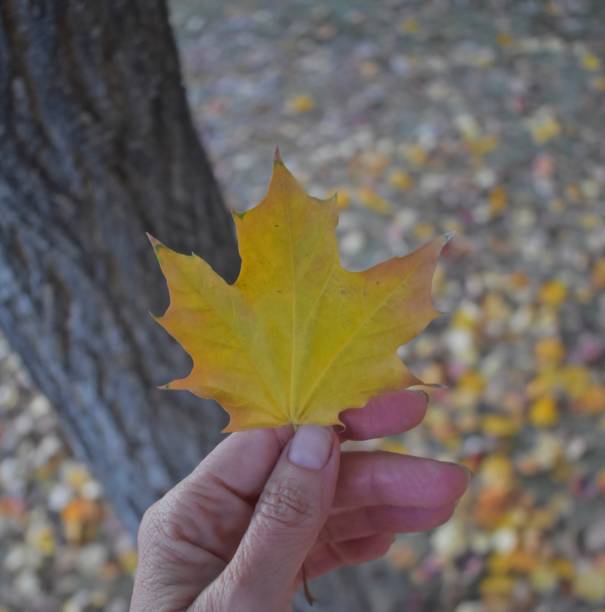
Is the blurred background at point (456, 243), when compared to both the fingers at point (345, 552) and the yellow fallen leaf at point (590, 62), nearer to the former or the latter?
the yellow fallen leaf at point (590, 62)

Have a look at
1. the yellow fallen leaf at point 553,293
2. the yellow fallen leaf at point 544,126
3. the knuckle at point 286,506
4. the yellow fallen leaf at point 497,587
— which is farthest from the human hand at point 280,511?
Result: the yellow fallen leaf at point 544,126

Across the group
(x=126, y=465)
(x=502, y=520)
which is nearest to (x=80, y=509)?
(x=126, y=465)

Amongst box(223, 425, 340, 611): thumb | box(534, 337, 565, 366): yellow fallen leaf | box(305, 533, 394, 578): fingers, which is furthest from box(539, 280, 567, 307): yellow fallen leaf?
box(223, 425, 340, 611): thumb

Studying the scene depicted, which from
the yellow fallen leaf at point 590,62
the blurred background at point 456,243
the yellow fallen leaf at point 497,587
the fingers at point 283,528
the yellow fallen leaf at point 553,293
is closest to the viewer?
the fingers at point 283,528

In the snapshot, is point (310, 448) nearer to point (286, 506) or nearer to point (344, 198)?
point (286, 506)

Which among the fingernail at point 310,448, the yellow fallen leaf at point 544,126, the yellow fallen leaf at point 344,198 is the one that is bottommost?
the yellow fallen leaf at point 544,126

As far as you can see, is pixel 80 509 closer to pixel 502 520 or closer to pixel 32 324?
pixel 32 324

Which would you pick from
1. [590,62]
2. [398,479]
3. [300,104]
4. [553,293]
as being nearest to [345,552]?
[398,479]
